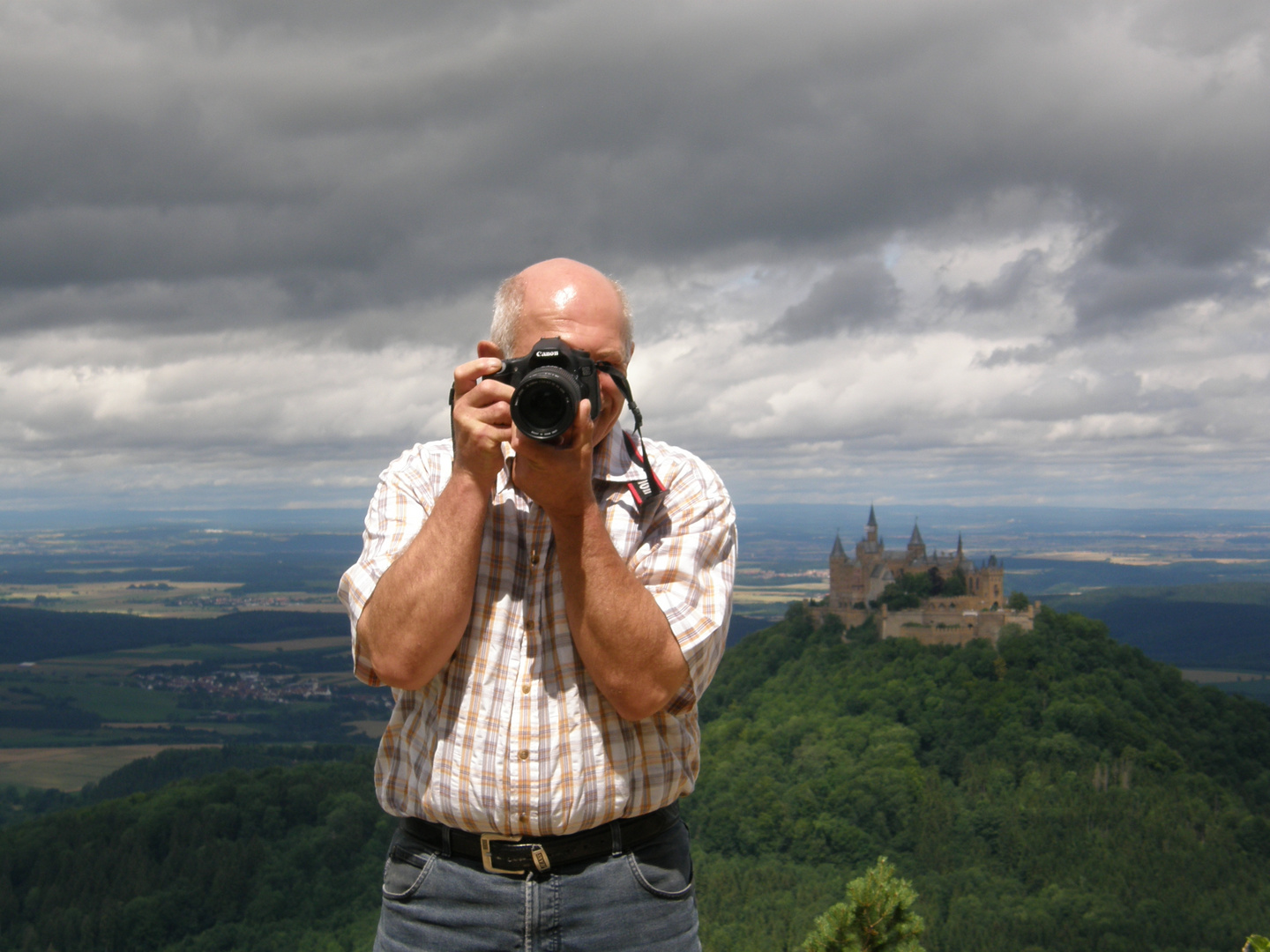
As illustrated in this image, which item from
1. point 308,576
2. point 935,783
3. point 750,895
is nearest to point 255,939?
point 750,895

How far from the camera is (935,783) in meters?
57.8

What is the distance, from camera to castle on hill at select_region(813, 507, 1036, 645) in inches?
2603

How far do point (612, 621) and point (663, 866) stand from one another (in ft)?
2.21

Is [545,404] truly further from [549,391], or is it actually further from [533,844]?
[533,844]

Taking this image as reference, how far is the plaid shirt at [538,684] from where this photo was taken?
7.68 ft

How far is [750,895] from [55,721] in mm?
73704

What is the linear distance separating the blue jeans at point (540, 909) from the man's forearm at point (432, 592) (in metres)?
0.50

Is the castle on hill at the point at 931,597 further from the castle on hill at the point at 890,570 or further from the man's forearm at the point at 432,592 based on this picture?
the man's forearm at the point at 432,592

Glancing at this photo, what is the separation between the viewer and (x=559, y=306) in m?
2.48

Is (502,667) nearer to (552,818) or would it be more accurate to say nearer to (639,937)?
(552,818)

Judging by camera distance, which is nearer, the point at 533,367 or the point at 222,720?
the point at 533,367

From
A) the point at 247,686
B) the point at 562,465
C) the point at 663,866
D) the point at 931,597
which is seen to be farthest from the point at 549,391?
the point at 247,686

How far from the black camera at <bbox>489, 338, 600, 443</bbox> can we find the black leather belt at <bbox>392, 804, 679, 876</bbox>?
0.96 meters

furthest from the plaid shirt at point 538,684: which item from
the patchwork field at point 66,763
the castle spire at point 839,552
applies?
the patchwork field at point 66,763
